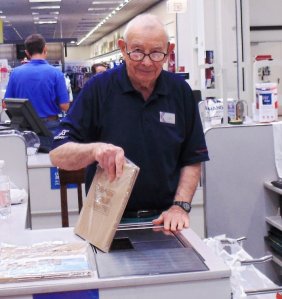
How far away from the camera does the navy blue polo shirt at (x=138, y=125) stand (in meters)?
2.13

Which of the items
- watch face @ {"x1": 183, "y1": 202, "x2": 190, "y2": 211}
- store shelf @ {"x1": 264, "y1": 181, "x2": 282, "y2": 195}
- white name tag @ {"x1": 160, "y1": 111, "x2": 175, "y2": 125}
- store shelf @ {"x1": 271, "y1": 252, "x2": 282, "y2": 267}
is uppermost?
white name tag @ {"x1": 160, "y1": 111, "x2": 175, "y2": 125}

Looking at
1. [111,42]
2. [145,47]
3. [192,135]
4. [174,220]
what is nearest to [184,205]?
[174,220]

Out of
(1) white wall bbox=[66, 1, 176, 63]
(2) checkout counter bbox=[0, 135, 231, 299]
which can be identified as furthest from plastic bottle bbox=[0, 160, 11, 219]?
(1) white wall bbox=[66, 1, 176, 63]

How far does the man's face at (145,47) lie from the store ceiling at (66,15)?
13636 millimetres

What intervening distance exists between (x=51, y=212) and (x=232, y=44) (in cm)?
535

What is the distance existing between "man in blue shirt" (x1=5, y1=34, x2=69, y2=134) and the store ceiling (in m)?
9.98

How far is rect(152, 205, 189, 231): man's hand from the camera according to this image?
6.37 feet

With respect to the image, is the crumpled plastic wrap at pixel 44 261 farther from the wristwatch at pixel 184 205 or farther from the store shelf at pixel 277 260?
the store shelf at pixel 277 260

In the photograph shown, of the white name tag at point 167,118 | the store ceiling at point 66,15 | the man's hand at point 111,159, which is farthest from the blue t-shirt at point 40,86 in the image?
the store ceiling at point 66,15

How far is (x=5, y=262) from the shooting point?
1.58 metres

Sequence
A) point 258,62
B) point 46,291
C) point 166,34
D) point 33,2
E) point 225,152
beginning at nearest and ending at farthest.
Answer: point 46,291 < point 166,34 < point 225,152 < point 258,62 < point 33,2

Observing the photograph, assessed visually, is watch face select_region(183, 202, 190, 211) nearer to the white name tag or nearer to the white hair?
the white name tag

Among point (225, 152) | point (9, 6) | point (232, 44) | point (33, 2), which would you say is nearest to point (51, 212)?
point (225, 152)

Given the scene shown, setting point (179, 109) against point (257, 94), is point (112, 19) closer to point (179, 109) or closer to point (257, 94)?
point (257, 94)
